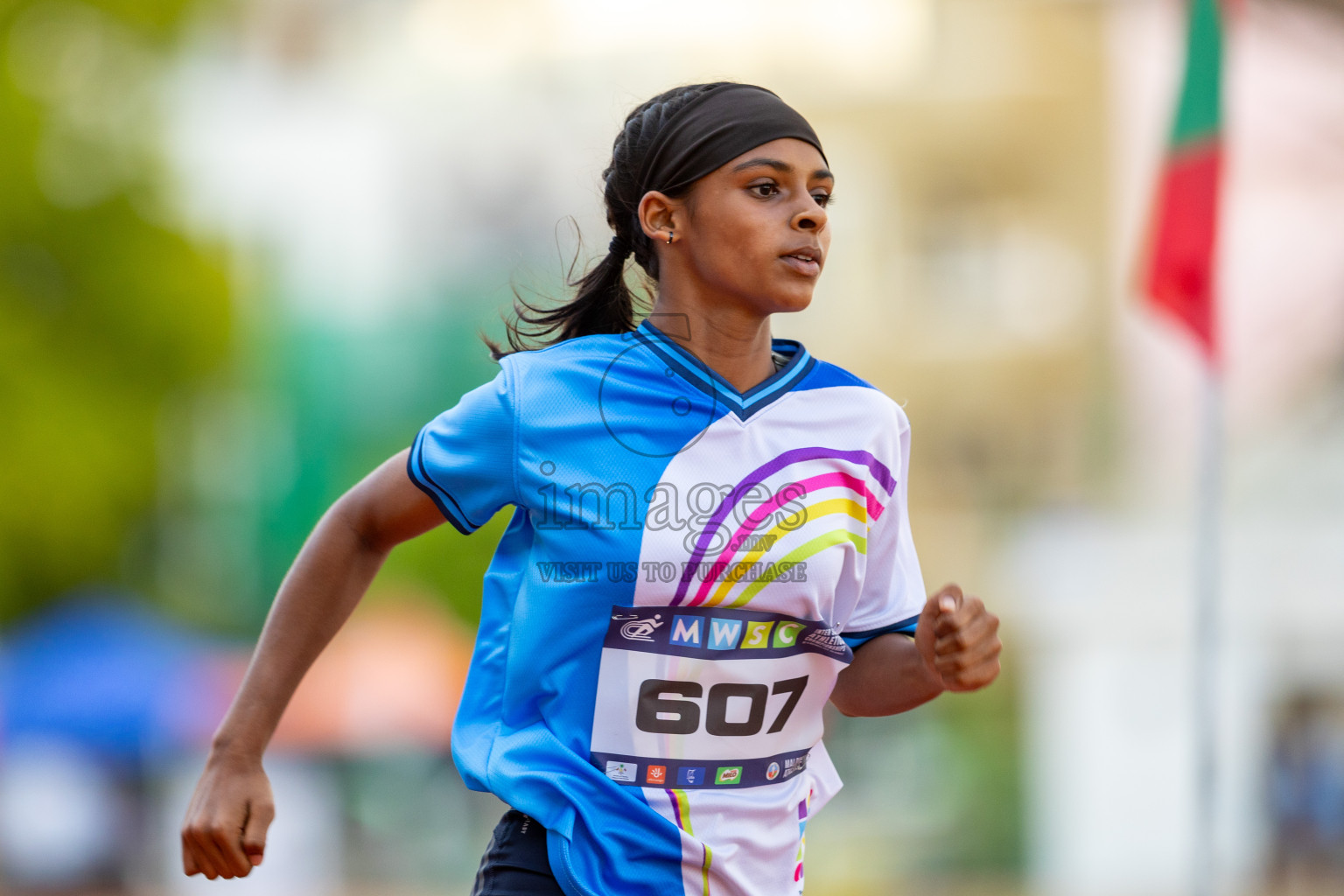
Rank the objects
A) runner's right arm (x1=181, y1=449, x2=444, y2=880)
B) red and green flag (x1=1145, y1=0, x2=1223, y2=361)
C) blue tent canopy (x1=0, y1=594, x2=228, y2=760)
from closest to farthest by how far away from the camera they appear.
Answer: runner's right arm (x1=181, y1=449, x2=444, y2=880) → red and green flag (x1=1145, y1=0, x2=1223, y2=361) → blue tent canopy (x1=0, y1=594, x2=228, y2=760)

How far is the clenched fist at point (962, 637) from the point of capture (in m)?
2.44

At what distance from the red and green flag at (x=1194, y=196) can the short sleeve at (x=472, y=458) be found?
3568 millimetres

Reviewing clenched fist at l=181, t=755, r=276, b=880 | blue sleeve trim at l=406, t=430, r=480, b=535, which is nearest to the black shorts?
clenched fist at l=181, t=755, r=276, b=880

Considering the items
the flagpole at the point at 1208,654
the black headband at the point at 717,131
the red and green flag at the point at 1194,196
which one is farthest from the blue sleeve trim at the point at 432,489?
the red and green flag at the point at 1194,196

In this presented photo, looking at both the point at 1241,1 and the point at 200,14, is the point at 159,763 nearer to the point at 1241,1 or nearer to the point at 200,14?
the point at 200,14

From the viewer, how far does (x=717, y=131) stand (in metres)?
2.85

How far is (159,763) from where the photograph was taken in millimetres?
14797

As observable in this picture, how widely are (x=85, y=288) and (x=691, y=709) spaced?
12.1 meters

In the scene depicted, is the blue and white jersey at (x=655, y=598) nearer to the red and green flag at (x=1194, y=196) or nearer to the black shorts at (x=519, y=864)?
the black shorts at (x=519, y=864)

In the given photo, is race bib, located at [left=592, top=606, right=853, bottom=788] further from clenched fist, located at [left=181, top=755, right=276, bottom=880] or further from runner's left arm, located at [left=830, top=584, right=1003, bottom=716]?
clenched fist, located at [left=181, top=755, right=276, bottom=880]

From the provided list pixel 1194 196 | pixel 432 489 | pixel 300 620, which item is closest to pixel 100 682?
pixel 1194 196

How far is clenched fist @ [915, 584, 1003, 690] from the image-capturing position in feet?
8.00

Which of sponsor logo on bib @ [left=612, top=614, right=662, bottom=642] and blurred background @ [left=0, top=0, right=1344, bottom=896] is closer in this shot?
sponsor logo on bib @ [left=612, top=614, right=662, bottom=642]

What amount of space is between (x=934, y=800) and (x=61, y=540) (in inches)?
357
